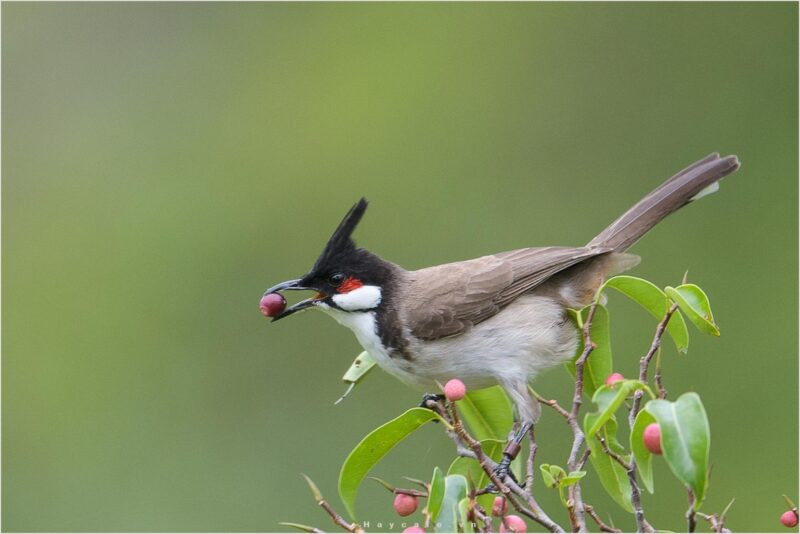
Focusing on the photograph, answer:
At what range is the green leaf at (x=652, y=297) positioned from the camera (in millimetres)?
2607

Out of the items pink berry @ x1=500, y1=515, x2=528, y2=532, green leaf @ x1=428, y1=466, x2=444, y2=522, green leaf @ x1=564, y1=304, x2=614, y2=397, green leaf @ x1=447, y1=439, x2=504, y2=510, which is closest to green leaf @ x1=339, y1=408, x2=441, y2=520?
green leaf @ x1=447, y1=439, x2=504, y2=510

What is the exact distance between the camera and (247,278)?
6.52 m

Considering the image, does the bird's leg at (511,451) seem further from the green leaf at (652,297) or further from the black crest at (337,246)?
→ the black crest at (337,246)

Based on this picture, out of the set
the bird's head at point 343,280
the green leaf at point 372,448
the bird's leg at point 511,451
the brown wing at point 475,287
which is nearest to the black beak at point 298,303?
the bird's head at point 343,280

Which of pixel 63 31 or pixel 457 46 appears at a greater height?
pixel 63 31

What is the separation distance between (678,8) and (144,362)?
3.88 m

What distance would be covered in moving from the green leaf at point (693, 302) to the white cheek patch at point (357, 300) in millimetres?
1285

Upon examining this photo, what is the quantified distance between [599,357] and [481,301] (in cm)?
80

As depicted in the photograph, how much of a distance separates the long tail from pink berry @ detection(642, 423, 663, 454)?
1562 mm

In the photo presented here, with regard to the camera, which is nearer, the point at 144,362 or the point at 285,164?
the point at 144,362

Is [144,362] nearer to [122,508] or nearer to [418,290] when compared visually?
[122,508]

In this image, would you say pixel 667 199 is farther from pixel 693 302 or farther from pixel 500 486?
pixel 500 486

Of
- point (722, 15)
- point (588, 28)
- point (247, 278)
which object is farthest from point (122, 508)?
point (722, 15)

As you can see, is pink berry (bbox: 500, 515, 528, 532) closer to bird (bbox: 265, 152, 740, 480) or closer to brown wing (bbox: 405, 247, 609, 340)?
bird (bbox: 265, 152, 740, 480)
